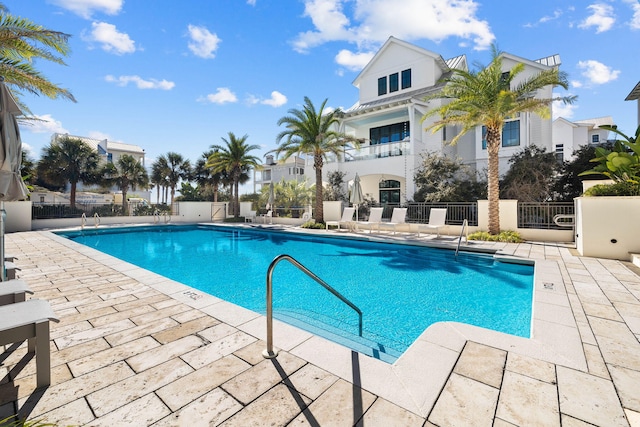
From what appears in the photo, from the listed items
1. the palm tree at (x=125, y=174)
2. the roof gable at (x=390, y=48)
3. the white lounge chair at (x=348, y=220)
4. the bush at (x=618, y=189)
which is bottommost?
the white lounge chair at (x=348, y=220)

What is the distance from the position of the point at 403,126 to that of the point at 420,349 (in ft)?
67.7

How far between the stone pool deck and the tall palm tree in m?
27.7

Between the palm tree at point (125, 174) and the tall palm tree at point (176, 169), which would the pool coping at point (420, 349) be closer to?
the palm tree at point (125, 174)

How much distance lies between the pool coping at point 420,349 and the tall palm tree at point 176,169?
27.9 metres

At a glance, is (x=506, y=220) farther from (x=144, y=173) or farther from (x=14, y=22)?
(x=144, y=173)

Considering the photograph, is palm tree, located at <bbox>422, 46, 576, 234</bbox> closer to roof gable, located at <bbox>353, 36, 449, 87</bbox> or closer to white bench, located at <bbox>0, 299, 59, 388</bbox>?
roof gable, located at <bbox>353, 36, 449, 87</bbox>

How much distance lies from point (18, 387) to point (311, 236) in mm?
12074

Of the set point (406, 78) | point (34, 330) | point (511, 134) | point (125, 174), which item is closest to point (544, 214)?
point (511, 134)

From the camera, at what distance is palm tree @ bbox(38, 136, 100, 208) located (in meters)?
20.3

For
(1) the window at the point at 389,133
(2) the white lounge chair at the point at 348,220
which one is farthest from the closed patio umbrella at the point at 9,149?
(1) the window at the point at 389,133

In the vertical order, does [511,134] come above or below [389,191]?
above

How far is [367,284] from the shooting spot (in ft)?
21.7

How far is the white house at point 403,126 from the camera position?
58.8 ft

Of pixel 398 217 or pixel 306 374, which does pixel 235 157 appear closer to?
pixel 398 217
